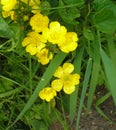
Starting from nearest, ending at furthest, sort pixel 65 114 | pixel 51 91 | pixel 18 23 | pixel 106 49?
1. pixel 18 23
2. pixel 51 91
3. pixel 106 49
4. pixel 65 114

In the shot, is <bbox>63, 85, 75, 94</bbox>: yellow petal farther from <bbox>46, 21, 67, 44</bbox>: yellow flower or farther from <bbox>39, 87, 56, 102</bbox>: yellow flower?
<bbox>46, 21, 67, 44</bbox>: yellow flower

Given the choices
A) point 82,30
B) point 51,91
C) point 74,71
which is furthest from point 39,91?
point 82,30

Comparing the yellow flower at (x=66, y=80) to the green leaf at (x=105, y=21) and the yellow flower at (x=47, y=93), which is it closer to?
the yellow flower at (x=47, y=93)

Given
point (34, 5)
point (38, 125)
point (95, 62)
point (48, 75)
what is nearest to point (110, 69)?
point (95, 62)

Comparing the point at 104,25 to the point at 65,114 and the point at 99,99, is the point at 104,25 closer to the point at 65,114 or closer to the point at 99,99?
the point at 99,99

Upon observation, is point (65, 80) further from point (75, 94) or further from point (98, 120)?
point (98, 120)
